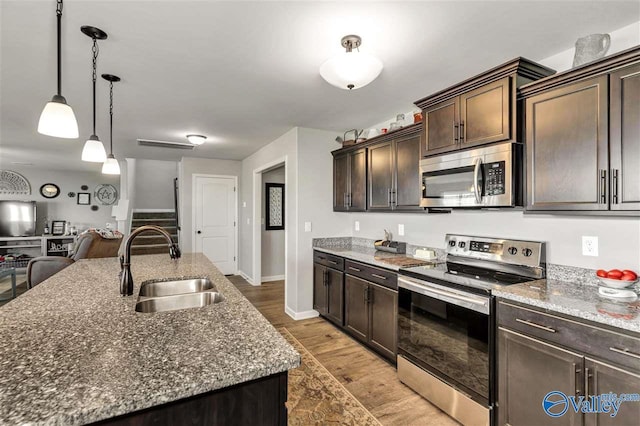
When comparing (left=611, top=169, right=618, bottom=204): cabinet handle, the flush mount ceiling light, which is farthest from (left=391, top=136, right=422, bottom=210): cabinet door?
(left=611, top=169, right=618, bottom=204): cabinet handle

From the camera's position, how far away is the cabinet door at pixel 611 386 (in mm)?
1314

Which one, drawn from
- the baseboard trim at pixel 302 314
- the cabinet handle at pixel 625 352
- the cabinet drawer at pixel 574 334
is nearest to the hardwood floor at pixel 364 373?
the baseboard trim at pixel 302 314

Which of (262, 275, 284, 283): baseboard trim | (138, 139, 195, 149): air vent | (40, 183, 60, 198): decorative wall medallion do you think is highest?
(138, 139, 195, 149): air vent

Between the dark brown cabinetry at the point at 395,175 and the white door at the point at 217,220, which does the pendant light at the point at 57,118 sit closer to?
the dark brown cabinetry at the point at 395,175

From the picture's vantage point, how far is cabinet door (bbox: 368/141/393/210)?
3279 millimetres

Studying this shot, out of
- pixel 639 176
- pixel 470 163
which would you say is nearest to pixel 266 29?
pixel 470 163

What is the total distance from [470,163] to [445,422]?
1749 millimetres

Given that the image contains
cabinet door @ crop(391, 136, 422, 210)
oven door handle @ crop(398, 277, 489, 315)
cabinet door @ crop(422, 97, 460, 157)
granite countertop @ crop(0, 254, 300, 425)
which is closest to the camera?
granite countertop @ crop(0, 254, 300, 425)

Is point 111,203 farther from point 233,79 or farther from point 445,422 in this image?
point 445,422

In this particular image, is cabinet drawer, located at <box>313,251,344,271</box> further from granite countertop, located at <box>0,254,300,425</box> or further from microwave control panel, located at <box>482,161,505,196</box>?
granite countertop, located at <box>0,254,300,425</box>

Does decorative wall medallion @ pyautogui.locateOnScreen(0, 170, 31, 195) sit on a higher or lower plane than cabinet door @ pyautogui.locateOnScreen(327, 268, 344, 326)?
higher

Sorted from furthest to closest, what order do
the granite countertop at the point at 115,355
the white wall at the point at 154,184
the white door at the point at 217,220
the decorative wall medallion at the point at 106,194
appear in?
the decorative wall medallion at the point at 106,194
the white wall at the point at 154,184
the white door at the point at 217,220
the granite countertop at the point at 115,355

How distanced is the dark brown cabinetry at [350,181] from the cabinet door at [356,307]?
89 cm

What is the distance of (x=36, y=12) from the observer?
67.6 inches
